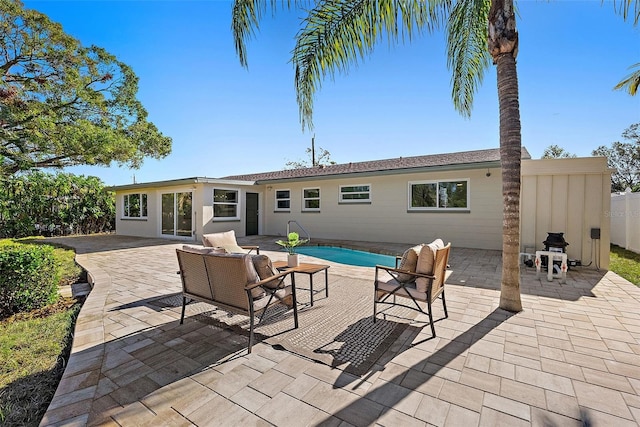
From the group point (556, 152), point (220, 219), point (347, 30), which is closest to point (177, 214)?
point (220, 219)

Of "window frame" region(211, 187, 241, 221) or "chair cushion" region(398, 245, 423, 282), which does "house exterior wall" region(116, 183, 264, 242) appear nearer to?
"window frame" region(211, 187, 241, 221)

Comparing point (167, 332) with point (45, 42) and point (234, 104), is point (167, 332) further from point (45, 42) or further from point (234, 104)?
point (45, 42)

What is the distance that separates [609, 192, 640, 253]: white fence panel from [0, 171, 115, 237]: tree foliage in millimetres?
22987

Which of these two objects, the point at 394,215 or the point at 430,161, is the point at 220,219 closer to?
the point at 394,215

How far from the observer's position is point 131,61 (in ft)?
45.2

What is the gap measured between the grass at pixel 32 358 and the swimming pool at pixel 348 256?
641 cm

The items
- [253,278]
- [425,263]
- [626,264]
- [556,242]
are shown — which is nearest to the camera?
[253,278]

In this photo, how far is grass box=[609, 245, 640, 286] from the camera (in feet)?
19.9

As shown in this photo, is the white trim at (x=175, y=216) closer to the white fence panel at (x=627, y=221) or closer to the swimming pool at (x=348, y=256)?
the swimming pool at (x=348, y=256)

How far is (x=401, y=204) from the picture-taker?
1122 centimetres

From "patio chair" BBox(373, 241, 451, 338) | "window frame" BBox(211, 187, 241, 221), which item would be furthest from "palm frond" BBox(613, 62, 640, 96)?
"window frame" BBox(211, 187, 241, 221)

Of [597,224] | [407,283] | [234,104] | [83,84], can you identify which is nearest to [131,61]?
[83,84]

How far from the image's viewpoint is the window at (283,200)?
47.5 ft

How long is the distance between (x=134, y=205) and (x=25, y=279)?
40.3ft
